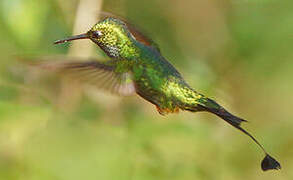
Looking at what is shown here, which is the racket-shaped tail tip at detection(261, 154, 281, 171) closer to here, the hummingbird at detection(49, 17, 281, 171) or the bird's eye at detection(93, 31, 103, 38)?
the hummingbird at detection(49, 17, 281, 171)

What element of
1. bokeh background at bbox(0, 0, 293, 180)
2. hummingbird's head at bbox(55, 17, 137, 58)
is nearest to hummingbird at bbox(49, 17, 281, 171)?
hummingbird's head at bbox(55, 17, 137, 58)

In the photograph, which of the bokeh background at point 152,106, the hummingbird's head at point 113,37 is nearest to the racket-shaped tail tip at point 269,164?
the hummingbird's head at point 113,37

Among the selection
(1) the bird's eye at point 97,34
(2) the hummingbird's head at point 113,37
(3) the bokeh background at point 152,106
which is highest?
(3) the bokeh background at point 152,106

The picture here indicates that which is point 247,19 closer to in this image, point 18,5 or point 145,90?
point 18,5

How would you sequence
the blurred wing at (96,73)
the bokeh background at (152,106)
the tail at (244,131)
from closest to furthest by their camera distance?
the tail at (244,131) < the blurred wing at (96,73) < the bokeh background at (152,106)

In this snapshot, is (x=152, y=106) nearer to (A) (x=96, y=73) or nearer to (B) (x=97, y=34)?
(A) (x=96, y=73)

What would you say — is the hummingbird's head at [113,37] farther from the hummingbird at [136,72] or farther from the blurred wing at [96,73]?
the blurred wing at [96,73]
